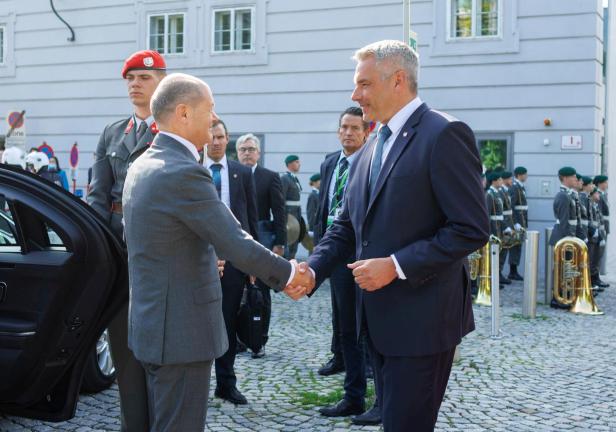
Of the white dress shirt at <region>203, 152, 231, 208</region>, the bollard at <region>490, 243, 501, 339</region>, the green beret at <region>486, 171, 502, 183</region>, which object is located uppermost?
the green beret at <region>486, 171, 502, 183</region>

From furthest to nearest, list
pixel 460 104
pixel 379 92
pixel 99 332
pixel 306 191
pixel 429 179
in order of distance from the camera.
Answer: pixel 306 191 → pixel 460 104 → pixel 99 332 → pixel 379 92 → pixel 429 179

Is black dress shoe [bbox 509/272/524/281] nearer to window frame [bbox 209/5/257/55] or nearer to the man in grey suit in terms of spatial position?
window frame [bbox 209/5/257/55]

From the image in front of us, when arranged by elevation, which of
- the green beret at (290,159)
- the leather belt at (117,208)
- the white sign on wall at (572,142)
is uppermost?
the white sign on wall at (572,142)

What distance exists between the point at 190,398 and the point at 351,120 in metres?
3.34

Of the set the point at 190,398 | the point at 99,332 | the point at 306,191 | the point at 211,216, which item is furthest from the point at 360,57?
the point at 306,191

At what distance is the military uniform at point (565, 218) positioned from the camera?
12078 mm

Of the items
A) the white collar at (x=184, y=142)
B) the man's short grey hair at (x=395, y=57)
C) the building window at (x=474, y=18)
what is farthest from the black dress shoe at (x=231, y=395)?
the building window at (x=474, y=18)

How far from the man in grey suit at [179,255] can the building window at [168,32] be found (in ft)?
51.6

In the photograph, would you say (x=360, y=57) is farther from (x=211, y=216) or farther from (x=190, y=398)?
(x=190, y=398)

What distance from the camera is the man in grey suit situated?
10.3 feet

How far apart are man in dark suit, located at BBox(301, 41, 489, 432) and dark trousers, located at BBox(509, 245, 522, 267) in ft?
38.1

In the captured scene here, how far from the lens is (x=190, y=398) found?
3.26m

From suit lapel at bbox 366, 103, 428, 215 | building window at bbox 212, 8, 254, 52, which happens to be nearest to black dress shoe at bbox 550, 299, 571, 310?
suit lapel at bbox 366, 103, 428, 215

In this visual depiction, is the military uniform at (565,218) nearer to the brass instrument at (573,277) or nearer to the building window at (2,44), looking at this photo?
the brass instrument at (573,277)
